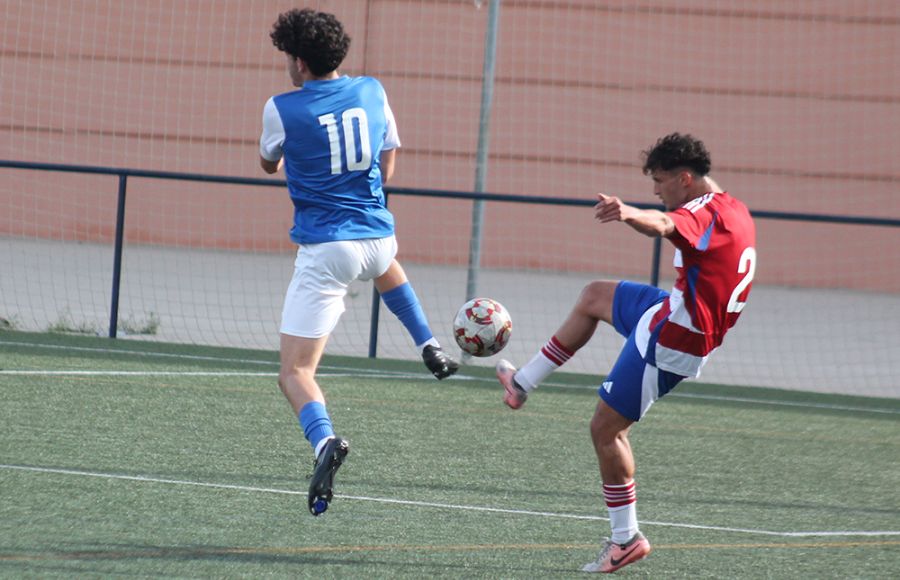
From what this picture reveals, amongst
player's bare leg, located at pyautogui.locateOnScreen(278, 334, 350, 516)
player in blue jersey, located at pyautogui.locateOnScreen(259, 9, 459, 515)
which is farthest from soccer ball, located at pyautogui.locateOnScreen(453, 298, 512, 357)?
player's bare leg, located at pyautogui.locateOnScreen(278, 334, 350, 516)

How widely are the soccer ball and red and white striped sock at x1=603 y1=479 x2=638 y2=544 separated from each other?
151 cm

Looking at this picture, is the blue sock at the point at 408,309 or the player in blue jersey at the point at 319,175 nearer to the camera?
the player in blue jersey at the point at 319,175

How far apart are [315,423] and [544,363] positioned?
1101mm

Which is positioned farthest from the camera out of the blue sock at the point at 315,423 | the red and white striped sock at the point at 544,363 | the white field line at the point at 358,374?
the white field line at the point at 358,374

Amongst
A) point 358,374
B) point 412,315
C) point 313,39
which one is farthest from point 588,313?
point 358,374

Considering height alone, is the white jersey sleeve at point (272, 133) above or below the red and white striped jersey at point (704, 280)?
above

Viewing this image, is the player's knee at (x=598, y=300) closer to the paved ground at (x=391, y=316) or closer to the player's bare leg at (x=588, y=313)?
the player's bare leg at (x=588, y=313)

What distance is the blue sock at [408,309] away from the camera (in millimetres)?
6871

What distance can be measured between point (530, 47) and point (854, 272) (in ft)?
17.7

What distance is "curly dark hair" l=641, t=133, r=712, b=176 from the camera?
18.7 ft

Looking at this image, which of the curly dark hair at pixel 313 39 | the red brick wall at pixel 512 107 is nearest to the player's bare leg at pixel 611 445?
the curly dark hair at pixel 313 39

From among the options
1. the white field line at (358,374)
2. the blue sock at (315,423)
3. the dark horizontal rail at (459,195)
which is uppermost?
the dark horizontal rail at (459,195)

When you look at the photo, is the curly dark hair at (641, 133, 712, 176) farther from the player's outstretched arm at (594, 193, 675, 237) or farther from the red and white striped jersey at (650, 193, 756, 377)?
the player's outstretched arm at (594, 193, 675, 237)

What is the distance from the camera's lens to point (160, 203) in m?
20.2
